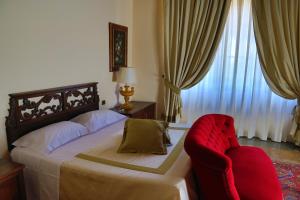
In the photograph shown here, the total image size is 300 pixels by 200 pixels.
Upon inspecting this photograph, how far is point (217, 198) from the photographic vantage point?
5.05 ft

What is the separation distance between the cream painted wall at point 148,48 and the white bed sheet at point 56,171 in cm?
233

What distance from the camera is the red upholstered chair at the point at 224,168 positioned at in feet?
4.84

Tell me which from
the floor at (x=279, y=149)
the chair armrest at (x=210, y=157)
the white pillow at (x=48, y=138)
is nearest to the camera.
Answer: the chair armrest at (x=210, y=157)

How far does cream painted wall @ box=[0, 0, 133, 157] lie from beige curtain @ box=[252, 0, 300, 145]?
2.26 metres

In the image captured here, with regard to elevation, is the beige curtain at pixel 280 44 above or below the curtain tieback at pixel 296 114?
above

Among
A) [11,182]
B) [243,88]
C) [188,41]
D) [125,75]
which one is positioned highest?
[188,41]

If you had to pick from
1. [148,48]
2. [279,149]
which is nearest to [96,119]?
[148,48]

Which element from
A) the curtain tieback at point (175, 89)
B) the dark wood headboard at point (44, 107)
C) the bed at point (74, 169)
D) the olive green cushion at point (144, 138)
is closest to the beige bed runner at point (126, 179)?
the bed at point (74, 169)

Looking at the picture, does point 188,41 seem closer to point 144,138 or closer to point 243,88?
point 243,88

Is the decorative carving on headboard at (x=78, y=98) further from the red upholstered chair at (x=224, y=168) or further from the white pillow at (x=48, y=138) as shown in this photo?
the red upholstered chair at (x=224, y=168)

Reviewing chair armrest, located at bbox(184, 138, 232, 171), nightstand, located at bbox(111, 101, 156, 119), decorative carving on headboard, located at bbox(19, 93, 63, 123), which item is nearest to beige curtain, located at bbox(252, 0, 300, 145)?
nightstand, located at bbox(111, 101, 156, 119)

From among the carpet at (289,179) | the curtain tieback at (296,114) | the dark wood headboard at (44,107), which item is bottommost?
the carpet at (289,179)

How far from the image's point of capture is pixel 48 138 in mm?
2025

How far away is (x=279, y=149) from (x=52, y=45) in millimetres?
3484
